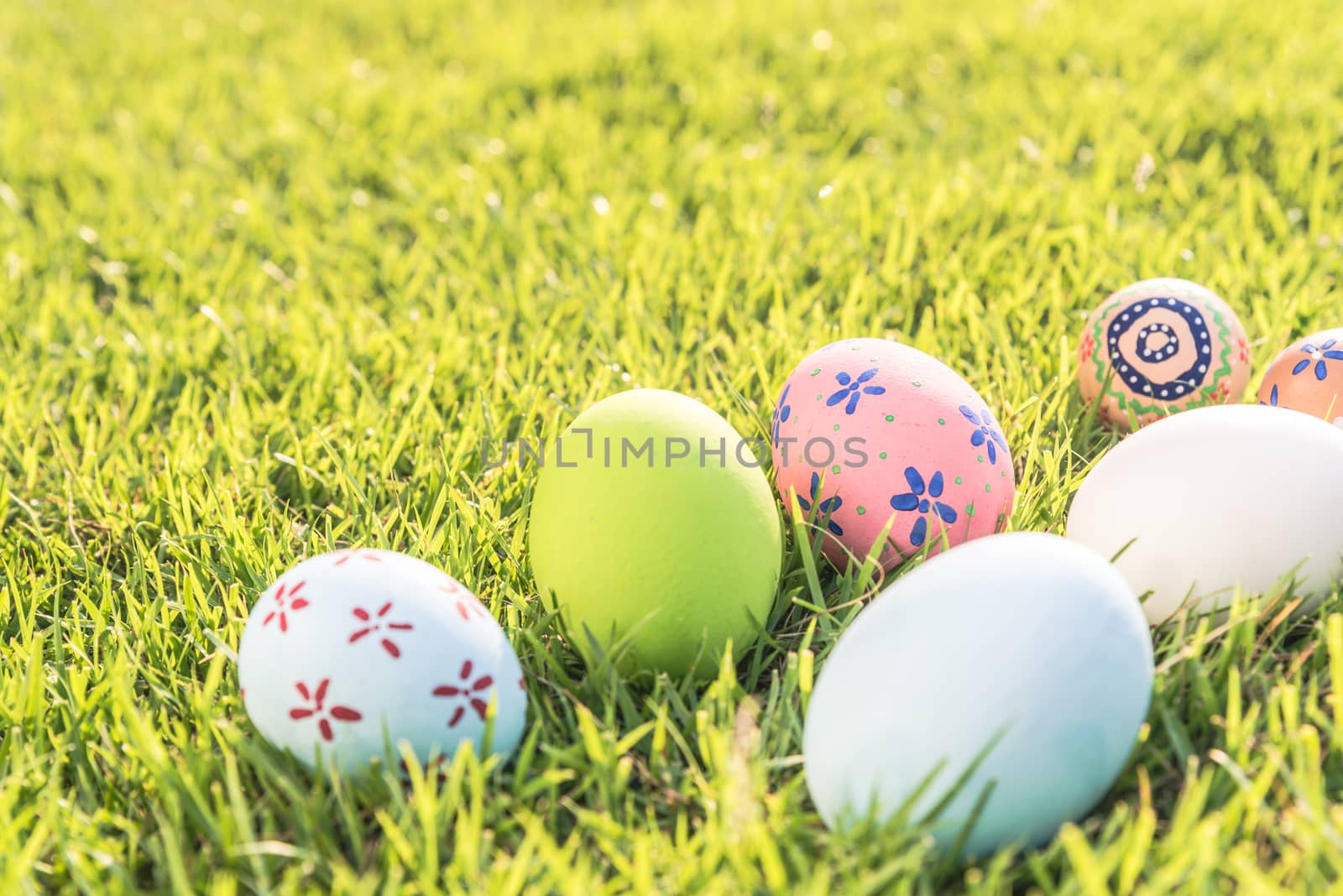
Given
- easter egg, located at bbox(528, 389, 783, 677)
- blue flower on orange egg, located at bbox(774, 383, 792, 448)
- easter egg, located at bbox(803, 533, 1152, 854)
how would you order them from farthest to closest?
blue flower on orange egg, located at bbox(774, 383, 792, 448) < easter egg, located at bbox(528, 389, 783, 677) < easter egg, located at bbox(803, 533, 1152, 854)

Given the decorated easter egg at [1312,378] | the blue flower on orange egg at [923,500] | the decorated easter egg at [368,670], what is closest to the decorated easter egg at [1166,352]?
the decorated easter egg at [1312,378]

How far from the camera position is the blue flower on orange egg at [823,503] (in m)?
1.64

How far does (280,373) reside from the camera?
242 cm

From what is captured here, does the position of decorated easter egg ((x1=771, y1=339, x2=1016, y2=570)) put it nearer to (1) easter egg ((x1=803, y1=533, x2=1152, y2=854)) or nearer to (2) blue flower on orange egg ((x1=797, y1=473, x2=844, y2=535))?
(2) blue flower on orange egg ((x1=797, y1=473, x2=844, y2=535))

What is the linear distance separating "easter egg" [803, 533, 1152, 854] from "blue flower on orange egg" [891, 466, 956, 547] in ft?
1.14

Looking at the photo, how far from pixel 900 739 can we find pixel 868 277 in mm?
1644

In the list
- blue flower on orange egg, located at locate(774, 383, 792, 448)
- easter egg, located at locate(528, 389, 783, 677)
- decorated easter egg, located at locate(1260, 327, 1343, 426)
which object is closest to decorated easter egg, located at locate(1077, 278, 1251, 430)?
decorated easter egg, located at locate(1260, 327, 1343, 426)

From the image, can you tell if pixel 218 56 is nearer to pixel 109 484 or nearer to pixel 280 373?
pixel 280 373

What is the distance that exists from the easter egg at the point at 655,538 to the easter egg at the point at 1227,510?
0.49 m

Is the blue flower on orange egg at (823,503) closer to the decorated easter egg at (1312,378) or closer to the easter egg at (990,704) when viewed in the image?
the easter egg at (990,704)

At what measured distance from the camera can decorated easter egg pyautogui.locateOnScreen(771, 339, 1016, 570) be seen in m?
1.58

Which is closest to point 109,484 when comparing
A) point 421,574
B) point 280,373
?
point 280,373

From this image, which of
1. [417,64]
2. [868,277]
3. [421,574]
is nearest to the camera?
[421,574]

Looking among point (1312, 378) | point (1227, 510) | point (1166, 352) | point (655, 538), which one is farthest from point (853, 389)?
point (1312, 378)
